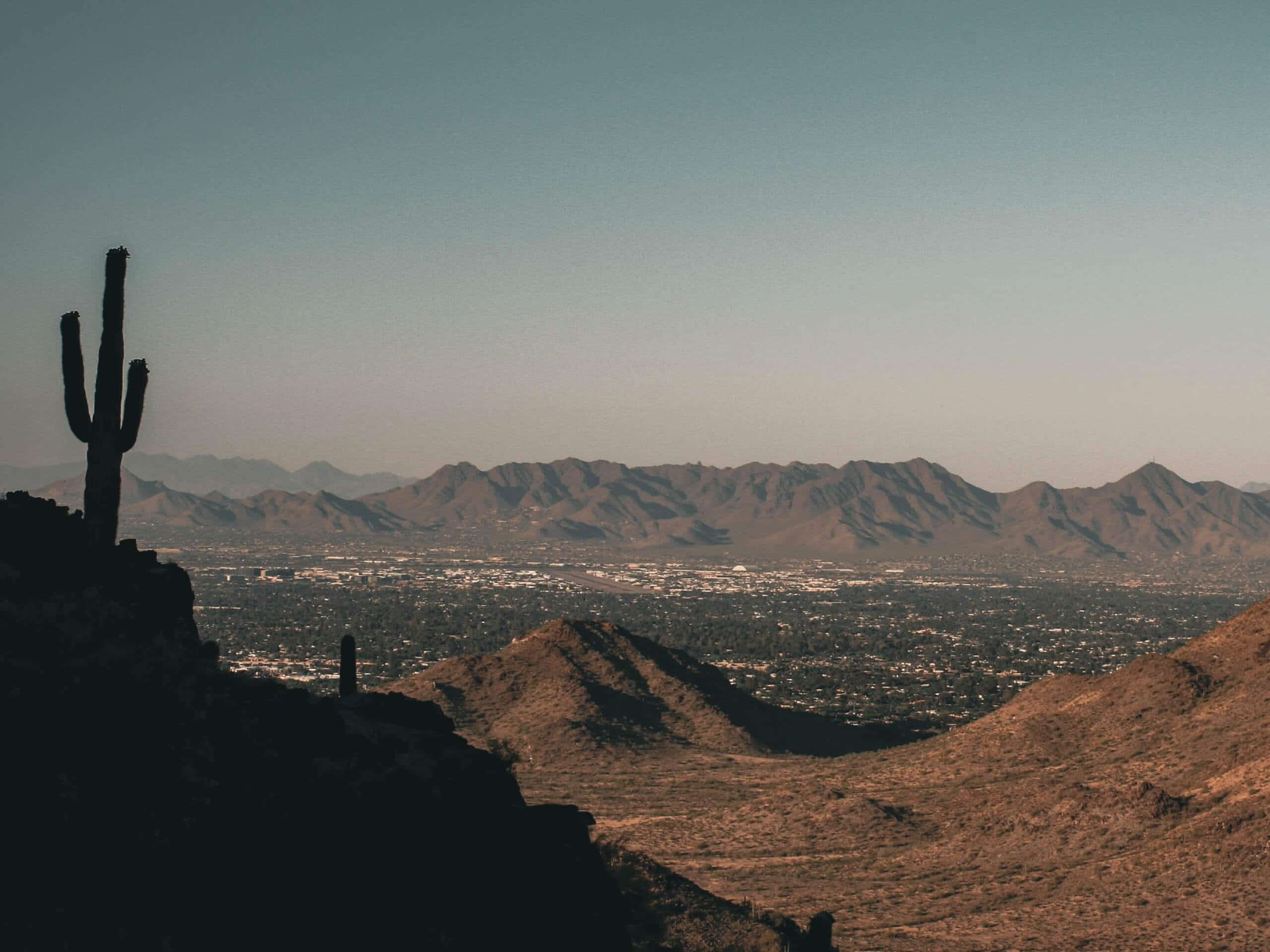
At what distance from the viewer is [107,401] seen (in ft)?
83.8

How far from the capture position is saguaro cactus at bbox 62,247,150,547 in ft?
81.4

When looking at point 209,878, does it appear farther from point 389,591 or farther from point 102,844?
point 389,591

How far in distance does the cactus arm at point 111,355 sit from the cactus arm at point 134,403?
0.76 ft

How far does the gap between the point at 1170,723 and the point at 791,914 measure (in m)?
25.0

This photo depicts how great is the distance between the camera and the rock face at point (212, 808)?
16.2m

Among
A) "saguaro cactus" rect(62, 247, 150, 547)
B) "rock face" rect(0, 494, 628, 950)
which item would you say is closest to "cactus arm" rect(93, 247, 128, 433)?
"saguaro cactus" rect(62, 247, 150, 547)

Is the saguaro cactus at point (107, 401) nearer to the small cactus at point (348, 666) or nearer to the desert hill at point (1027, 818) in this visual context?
the small cactus at point (348, 666)

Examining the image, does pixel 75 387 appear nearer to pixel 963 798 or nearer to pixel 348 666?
pixel 348 666

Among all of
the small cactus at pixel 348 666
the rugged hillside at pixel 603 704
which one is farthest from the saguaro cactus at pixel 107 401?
the rugged hillside at pixel 603 704

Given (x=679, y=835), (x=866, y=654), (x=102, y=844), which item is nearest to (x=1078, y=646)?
(x=866, y=654)

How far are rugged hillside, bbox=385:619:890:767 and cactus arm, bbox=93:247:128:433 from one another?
42.7m

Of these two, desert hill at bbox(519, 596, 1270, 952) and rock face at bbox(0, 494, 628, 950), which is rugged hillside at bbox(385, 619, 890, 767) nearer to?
desert hill at bbox(519, 596, 1270, 952)

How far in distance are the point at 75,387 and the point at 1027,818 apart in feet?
120

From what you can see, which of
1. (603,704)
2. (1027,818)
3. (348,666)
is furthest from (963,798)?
(348,666)
